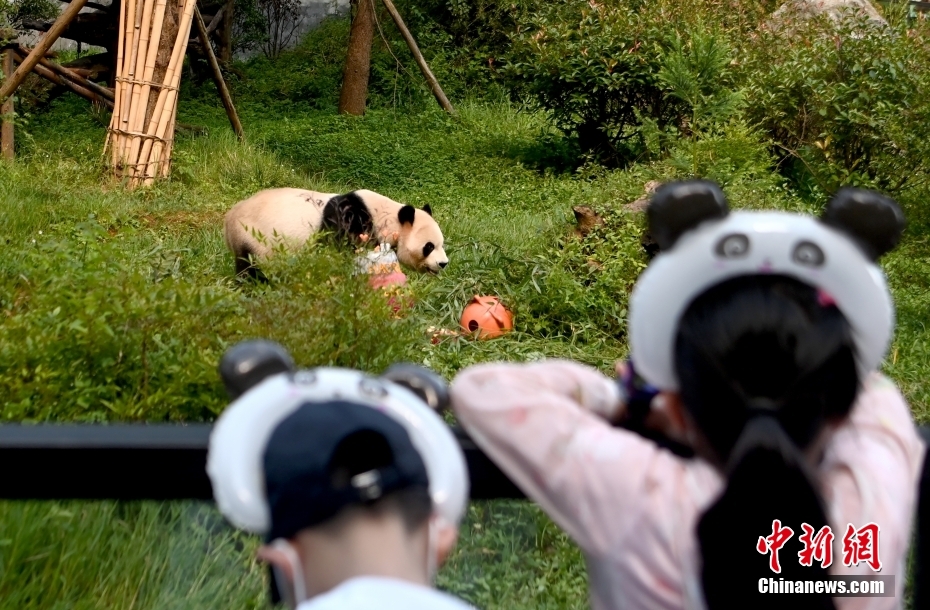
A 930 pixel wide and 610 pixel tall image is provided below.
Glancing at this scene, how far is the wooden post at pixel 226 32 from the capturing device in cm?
1353

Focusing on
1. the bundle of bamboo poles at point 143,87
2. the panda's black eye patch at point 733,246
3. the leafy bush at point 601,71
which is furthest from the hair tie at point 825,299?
the leafy bush at point 601,71

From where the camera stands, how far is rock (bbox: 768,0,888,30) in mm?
10927

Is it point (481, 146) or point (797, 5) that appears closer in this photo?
point (481, 146)

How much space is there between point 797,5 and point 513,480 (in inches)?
477

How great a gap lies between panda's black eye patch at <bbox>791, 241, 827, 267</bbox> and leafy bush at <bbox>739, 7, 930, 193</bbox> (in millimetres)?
5639

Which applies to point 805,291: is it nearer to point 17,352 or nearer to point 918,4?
point 17,352

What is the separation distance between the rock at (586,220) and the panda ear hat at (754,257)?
4.72m

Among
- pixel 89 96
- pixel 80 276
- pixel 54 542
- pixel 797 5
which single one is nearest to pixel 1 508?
pixel 54 542

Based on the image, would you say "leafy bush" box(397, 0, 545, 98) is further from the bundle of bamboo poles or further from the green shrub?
the green shrub

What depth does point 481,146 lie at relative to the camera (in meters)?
11.0

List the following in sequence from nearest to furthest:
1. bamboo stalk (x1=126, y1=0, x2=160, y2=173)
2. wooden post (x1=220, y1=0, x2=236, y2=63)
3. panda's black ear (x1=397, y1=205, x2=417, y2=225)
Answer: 1. panda's black ear (x1=397, y1=205, x2=417, y2=225)
2. bamboo stalk (x1=126, y1=0, x2=160, y2=173)
3. wooden post (x1=220, y1=0, x2=236, y2=63)

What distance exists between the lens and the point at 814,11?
38.4 feet

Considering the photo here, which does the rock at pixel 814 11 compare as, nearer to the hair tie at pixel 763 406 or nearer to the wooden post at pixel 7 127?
the wooden post at pixel 7 127

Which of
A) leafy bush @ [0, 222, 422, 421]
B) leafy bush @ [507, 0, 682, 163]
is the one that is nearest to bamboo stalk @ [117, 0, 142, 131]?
leafy bush @ [507, 0, 682, 163]
